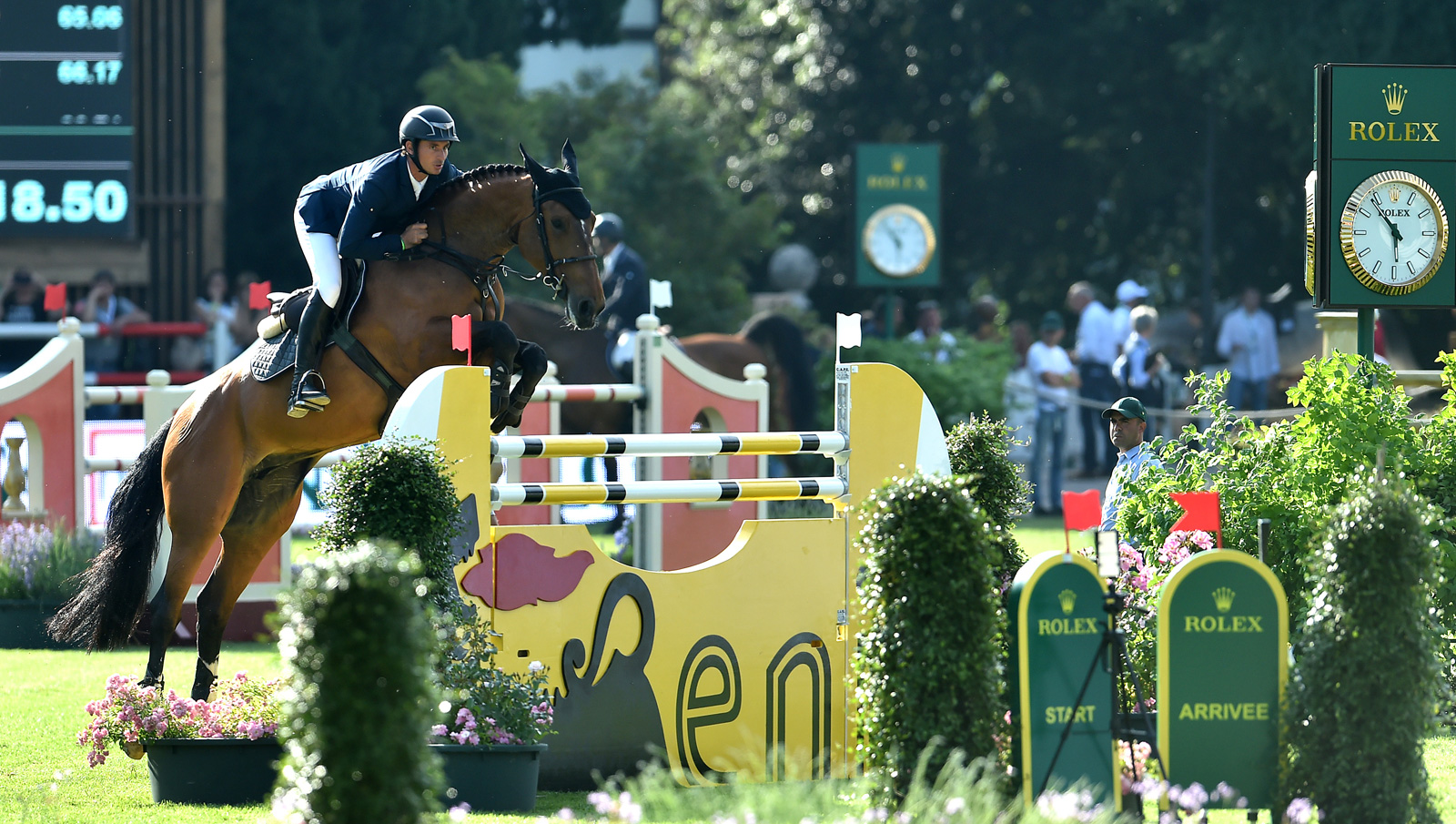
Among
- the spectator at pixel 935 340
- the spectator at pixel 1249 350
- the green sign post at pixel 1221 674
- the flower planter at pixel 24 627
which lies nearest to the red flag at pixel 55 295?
the flower planter at pixel 24 627

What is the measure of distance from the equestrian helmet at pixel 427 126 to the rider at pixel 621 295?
17.1ft

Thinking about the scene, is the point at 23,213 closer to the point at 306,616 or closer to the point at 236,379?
the point at 236,379

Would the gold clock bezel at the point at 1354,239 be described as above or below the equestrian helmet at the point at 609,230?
below

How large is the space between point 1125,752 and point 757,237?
15.3m

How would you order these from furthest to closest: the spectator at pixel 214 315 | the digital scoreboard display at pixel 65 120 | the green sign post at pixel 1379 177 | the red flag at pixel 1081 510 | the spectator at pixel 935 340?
the spectator at pixel 214 315, the spectator at pixel 935 340, the digital scoreboard display at pixel 65 120, the green sign post at pixel 1379 177, the red flag at pixel 1081 510

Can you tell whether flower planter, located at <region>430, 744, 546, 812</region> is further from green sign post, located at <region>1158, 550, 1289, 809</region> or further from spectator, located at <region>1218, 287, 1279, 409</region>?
spectator, located at <region>1218, 287, 1279, 409</region>

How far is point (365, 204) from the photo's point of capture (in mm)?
6191

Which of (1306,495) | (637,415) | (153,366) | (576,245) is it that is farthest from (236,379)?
(153,366)

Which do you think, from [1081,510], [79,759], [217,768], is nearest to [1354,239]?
[1081,510]

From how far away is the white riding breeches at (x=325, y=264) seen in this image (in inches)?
243

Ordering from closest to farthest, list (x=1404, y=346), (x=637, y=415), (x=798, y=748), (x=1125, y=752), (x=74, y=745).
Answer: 1. (x=1125, y=752)
2. (x=798, y=748)
3. (x=74, y=745)
4. (x=637, y=415)
5. (x=1404, y=346)

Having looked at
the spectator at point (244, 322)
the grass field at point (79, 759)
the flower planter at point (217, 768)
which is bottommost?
the grass field at point (79, 759)

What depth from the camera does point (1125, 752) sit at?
5.05 m

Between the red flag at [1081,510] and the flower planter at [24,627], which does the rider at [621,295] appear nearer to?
the flower planter at [24,627]
